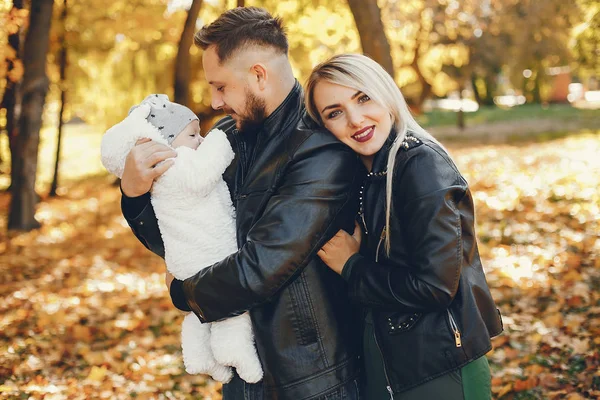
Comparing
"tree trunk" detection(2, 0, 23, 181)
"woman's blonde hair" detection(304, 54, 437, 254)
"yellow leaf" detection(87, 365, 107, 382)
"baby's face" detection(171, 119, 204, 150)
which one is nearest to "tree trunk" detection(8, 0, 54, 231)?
"tree trunk" detection(2, 0, 23, 181)

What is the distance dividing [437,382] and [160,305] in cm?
519

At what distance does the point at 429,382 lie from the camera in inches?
84.0

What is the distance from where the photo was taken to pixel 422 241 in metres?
2.02

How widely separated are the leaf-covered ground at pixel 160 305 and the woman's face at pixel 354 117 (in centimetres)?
285

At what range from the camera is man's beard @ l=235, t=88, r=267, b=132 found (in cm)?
226

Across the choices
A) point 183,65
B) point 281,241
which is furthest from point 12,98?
point 281,241

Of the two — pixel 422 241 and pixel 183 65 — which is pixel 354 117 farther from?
pixel 183 65

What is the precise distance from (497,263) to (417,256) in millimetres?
5557

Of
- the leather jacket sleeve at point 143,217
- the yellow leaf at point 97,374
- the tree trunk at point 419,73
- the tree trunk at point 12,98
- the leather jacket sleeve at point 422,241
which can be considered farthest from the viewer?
the tree trunk at point 419,73

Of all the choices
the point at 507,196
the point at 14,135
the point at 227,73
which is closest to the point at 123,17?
the point at 14,135

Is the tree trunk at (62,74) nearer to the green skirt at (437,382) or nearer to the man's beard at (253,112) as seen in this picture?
the man's beard at (253,112)

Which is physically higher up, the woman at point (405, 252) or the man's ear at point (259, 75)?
the man's ear at point (259, 75)

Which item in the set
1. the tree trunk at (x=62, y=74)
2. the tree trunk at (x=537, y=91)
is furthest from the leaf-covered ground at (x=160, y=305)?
the tree trunk at (x=537, y=91)

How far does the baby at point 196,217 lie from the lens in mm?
2170
